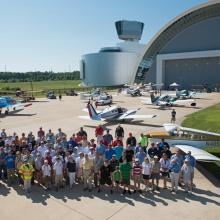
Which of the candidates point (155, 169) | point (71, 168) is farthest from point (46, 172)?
point (155, 169)

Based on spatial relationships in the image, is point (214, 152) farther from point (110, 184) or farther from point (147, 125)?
point (147, 125)

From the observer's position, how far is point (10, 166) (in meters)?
11.4

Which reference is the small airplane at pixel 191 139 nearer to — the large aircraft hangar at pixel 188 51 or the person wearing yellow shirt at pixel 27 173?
the person wearing yellow shirt at pixel 27 173

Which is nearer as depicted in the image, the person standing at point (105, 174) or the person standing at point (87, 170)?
the person standing at point (105, 174)

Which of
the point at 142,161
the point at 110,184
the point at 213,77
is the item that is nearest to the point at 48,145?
the point at 110,184

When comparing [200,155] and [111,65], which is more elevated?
[111,65]

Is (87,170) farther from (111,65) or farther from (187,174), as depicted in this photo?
(111,65)

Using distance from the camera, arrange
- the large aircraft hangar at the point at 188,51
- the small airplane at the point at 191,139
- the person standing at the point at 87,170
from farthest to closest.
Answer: the large aircraft hangar at the point at 188,51
the small airplane at the point at 191,139
the person standing at the point at 87,170

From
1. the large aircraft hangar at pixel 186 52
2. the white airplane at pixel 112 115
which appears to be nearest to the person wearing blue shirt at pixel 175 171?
the white airplane at pixel 112 115

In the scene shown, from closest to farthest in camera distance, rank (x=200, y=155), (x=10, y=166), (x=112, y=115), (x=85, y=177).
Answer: (x=85, y=177)
(x=10, y=166)
(x=200, y=155)
(x=112, y=115)

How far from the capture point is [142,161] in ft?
37.7

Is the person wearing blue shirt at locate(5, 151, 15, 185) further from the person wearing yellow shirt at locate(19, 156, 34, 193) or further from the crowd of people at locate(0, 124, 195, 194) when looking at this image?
the person wearing yellow shirt at locate(19, 156, 34, 193)

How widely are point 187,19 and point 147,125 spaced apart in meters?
55.2

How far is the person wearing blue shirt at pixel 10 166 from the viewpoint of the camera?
11.4 meters
